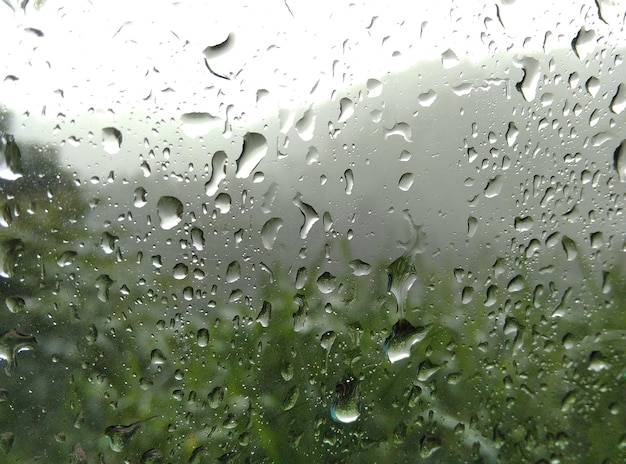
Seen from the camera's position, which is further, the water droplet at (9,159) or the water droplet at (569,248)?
the water droplet at (569,248)

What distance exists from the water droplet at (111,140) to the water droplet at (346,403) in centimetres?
47

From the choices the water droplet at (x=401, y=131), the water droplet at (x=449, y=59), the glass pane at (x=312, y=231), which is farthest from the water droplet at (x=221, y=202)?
the water droplet at (x=449, y=59)

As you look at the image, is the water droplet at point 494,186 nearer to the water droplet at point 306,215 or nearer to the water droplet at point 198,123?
the water droplet at point 306,215

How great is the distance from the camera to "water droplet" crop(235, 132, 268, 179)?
721 millimetres

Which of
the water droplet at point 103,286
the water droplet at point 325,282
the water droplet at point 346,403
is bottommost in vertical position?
the water droplet at point 346,403

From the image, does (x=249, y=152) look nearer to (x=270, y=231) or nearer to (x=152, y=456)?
(x=270, y=231)

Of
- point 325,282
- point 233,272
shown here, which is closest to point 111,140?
point 233,272

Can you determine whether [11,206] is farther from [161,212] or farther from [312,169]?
[312,169]

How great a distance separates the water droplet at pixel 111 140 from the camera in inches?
27.3

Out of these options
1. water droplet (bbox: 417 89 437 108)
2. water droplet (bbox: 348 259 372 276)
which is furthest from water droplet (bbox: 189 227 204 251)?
water droplet (bbox: 417 89 437 108)

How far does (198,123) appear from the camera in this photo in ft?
2.33

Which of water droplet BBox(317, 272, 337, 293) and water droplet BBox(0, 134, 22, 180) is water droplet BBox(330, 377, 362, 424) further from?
water droplet BBox(0, 134, 22, 180)

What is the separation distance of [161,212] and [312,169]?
0.23m

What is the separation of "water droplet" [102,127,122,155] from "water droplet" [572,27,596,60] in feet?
2.27
